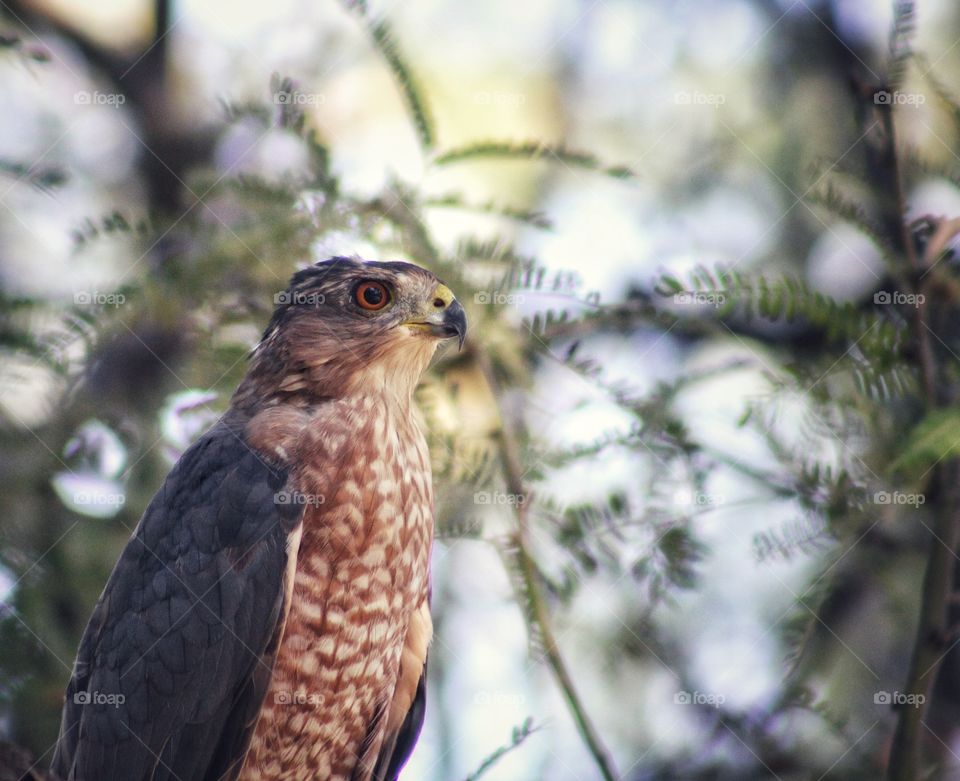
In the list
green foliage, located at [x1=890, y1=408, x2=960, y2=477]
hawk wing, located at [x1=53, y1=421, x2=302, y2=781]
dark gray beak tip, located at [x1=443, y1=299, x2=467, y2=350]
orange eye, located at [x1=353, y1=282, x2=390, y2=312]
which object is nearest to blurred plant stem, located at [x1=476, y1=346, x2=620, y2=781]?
dark gray beak tip, located at [x1=443, y1=299, x2=467, y2=350]

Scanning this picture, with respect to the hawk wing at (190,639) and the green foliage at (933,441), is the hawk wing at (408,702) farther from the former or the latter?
the green foliage at (933,441)

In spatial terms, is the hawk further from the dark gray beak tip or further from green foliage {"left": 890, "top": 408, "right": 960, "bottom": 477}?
green foliage {"left": 890, "top": 408, "right": 960, "bottom": 477}

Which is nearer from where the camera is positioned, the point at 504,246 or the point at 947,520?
the point at 947,520

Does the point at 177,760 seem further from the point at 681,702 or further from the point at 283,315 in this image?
the point at 681,702

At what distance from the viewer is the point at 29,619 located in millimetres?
4527

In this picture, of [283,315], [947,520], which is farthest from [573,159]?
[947,520]

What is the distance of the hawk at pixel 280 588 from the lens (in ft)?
13.5

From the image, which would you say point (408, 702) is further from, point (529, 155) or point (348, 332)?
point (529, 155)

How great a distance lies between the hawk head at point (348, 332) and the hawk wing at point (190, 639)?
1.57 ft

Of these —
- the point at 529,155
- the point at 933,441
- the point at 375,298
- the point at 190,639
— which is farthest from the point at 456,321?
the point at 933,441

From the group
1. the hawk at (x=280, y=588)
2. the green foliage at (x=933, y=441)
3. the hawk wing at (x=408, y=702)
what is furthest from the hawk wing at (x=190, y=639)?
the green foliage at (x=933, y=441)

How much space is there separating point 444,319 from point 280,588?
4.13ft

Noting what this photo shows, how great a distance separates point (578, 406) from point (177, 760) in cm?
207

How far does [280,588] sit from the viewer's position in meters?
4.07
